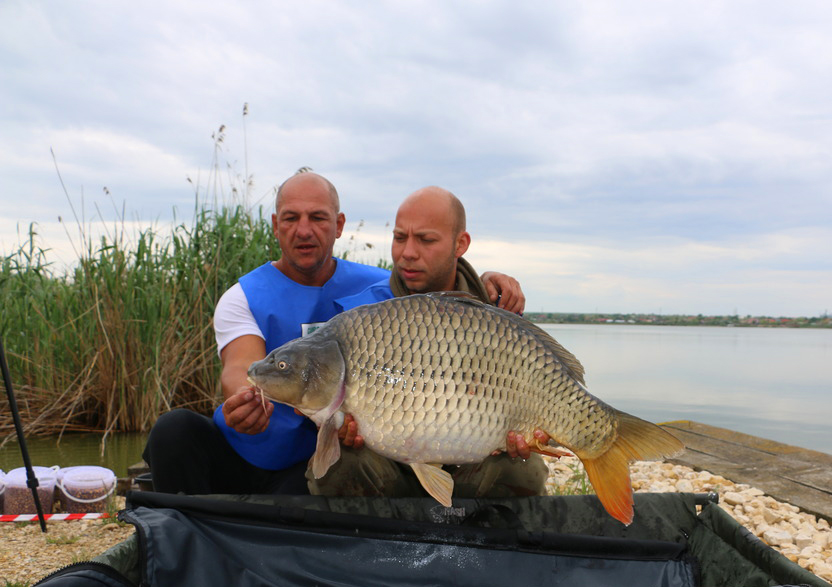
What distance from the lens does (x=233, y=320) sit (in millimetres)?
2049

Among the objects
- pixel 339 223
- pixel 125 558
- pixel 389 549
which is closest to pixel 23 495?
pixel 125 558

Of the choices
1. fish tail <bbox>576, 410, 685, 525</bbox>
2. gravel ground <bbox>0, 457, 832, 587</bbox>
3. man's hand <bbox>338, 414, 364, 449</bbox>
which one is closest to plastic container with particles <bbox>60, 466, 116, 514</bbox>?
gravel ground <bbox>0, 457, 832, 587</bbox>

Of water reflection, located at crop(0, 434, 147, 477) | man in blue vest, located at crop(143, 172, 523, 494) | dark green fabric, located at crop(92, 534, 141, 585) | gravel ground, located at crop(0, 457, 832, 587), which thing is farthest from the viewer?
water reflection, located at crop(0, 434, 147, 477)

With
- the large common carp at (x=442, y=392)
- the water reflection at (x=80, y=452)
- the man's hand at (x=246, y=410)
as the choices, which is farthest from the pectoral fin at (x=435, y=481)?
Answer: the water reflection at (x=80, y=452)

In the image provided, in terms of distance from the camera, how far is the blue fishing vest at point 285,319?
195 centimetres

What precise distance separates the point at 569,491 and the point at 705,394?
749 centimetres

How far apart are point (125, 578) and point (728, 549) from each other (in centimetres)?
140

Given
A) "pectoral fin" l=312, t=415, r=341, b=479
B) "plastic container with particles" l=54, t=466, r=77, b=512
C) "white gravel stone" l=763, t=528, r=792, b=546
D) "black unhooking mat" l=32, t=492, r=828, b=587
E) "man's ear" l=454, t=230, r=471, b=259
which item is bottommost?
"plastic container with particles" l=54, t=466, r=77, b=512

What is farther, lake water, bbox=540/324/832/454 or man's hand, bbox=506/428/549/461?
lake water, bbox=540/324/832/454

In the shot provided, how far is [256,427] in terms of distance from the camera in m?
1.50

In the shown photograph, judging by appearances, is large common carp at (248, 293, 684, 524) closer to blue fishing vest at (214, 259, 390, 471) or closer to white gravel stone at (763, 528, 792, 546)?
blue fishing vest at (214, 259, 390, 471)

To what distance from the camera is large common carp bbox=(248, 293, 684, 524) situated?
135 centimetres

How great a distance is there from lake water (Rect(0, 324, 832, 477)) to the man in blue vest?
82 cm

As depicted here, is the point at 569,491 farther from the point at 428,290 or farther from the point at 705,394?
the point at 705,394
